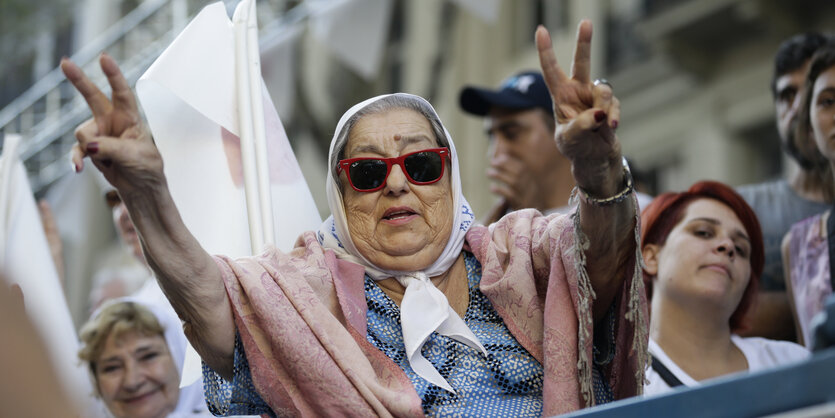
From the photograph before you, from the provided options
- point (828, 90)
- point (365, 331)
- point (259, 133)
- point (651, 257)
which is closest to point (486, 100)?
point (651, 257)

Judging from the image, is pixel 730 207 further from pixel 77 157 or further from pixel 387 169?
pixel 77 157

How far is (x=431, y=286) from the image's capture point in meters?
3.88

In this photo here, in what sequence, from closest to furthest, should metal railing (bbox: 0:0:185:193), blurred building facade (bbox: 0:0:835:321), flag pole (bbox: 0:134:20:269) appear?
flag pole (bbox: 0:134:20:269), blurred building facade (bbox: 0:0:835:321), metal railing (bbox: 0:0:185:193)

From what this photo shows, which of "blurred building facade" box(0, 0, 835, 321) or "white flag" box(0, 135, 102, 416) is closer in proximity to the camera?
"white flag" box(0, 135, 102, 416)

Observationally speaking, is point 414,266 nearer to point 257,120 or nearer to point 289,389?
point 289,389

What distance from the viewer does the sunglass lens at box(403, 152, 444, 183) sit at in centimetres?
392

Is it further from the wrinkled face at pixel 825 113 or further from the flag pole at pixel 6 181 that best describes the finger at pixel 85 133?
the wrinkled face at pixel 825 113

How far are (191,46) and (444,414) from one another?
1.85 metres

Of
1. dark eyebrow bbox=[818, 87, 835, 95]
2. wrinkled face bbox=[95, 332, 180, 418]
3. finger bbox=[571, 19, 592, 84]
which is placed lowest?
wrinkled face bbox=[95, 332, 180, 418]

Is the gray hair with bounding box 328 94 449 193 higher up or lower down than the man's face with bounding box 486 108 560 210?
higher up

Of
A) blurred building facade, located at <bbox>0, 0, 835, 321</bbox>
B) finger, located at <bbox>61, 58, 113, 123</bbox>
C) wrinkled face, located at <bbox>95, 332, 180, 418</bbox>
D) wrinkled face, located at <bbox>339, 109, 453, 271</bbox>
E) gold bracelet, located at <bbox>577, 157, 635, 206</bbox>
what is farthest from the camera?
blurred building facade, located at <bbox>0, 0, 835, 321</bbox>

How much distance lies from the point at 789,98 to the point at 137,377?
3.17m

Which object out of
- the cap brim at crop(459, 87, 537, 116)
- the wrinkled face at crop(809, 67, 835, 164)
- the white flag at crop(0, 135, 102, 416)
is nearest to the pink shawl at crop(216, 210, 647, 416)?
the wrinkled face at crop(809, 67, 835, 164)

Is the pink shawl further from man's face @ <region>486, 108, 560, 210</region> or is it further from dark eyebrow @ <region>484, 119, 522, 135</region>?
dark eyebrow @ <region>484, 119, 522, 135</region>
